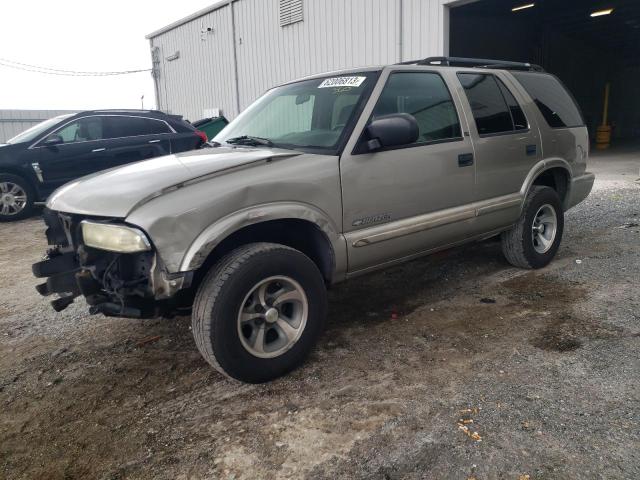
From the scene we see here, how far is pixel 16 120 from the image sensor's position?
21.7 m

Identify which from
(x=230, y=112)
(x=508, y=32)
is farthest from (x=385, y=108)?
(x=508, y=32)

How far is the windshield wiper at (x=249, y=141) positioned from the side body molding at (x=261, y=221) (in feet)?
2.49

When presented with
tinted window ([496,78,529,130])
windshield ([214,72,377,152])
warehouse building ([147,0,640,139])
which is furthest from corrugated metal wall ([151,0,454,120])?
windshield ([214,72,377,152])

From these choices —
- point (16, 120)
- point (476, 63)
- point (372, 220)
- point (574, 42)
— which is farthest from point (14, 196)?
point (574, 42)

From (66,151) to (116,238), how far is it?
664cm

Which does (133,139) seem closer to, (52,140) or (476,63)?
(52,140)

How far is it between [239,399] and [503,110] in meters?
3.15

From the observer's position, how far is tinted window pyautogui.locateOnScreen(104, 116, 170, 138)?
851 cm

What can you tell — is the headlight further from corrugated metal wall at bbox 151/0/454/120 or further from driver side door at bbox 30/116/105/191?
corrugated metal wall at bbox 151/0/454/120

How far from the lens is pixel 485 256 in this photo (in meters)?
5.23

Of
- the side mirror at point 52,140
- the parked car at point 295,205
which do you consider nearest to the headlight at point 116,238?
the parked car at point 295,205

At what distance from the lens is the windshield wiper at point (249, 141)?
11.1 ft

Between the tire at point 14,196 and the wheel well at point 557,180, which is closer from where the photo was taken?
the wheel well at point 557,180

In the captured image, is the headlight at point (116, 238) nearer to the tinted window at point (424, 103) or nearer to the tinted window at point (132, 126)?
the tinted window at point (424, 103)
